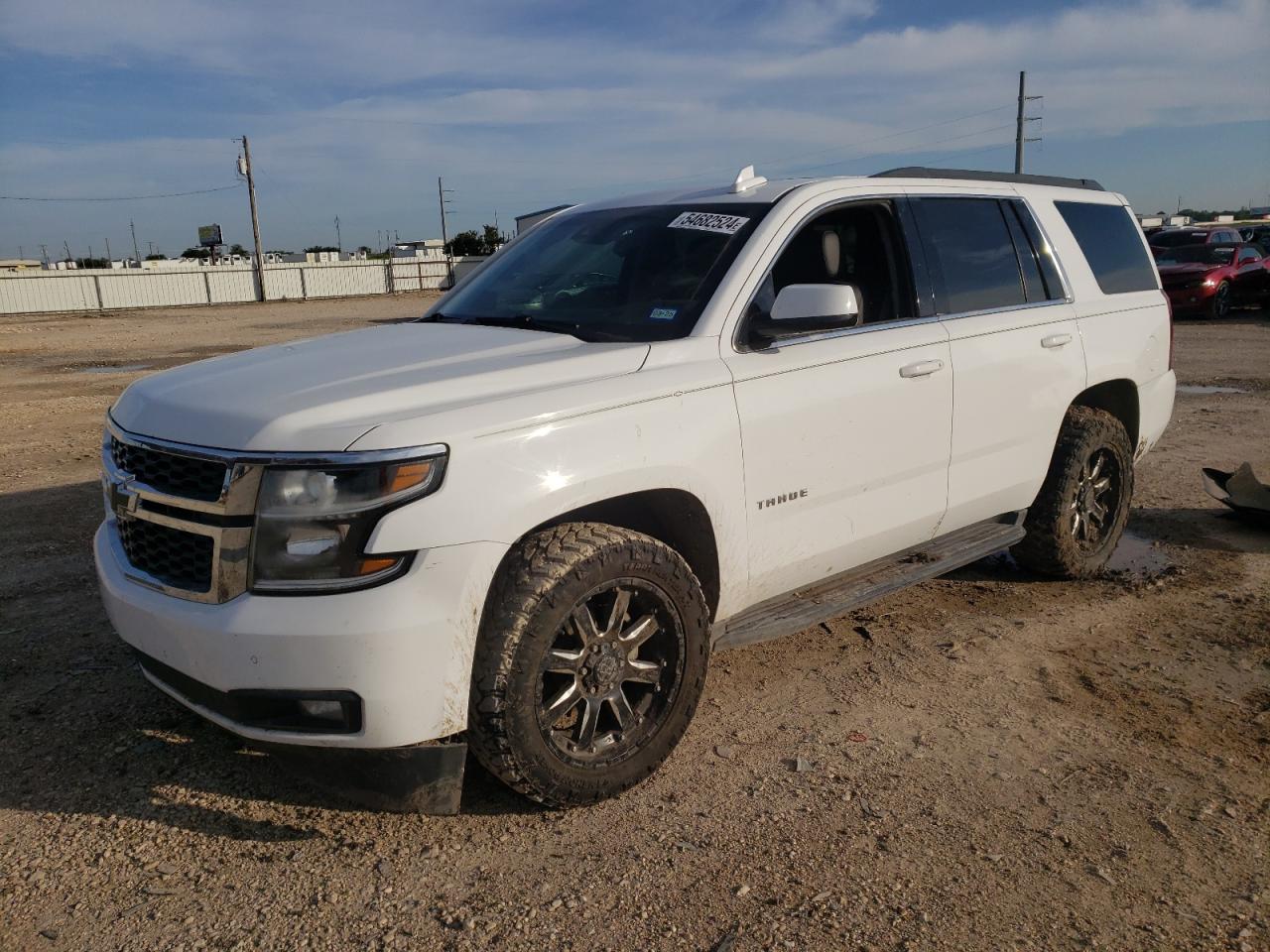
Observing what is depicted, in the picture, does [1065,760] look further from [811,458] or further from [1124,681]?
[811,458]

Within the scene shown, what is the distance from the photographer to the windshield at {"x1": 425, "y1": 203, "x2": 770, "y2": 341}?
369cm

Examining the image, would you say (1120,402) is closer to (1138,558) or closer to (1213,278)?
(1138,558)

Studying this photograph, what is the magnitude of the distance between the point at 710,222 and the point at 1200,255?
72.2 feet

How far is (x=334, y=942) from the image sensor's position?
260 centimetres

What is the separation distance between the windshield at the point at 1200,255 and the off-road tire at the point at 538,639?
2211 cm

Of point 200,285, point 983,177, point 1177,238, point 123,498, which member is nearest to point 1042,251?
point 983,177

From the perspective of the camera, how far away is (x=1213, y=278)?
21.1 m

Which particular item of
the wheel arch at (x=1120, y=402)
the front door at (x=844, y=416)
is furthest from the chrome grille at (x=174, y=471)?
the wheel arch at (x=1120, y=402)

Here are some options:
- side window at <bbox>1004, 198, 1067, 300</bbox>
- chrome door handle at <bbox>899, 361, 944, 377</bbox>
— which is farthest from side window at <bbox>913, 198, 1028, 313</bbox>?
chrome door handle at <bbox>899, 361, 944, 377</bbox>

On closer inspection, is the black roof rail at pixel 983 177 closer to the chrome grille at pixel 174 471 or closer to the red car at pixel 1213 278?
the chrome grille at pixel 174 471

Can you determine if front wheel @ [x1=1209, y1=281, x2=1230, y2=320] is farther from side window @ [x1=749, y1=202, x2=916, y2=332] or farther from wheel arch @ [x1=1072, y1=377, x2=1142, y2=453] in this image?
side window @ [x1=749, y1=202, x2=916, y2=332]

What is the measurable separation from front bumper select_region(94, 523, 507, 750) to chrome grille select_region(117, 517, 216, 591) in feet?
0.26

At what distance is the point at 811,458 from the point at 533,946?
190 cm

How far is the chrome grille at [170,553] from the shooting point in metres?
2.84
